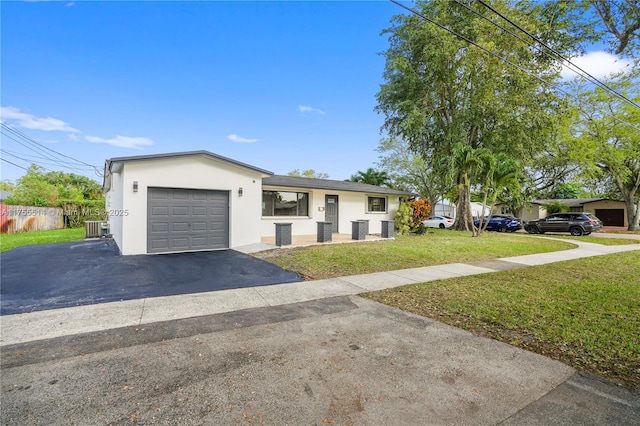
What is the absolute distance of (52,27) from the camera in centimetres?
1310

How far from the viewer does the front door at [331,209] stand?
15.8m

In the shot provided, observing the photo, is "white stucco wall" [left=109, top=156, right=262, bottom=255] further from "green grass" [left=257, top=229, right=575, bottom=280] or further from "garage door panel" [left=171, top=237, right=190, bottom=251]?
"green grass" [left=257, top=229, right=575, bottom=280]

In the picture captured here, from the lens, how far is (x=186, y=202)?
10148mm

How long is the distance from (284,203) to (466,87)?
561 inches

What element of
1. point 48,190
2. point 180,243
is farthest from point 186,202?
point 48,190

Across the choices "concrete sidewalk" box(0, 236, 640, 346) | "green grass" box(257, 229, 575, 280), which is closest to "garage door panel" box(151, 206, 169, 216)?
"green grass" box(257, 229, 575, 280)

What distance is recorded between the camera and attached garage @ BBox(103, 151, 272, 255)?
9.25m

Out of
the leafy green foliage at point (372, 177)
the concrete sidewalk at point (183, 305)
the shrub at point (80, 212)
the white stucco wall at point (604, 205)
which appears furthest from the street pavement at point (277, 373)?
the white stucco wall at point (604, 205)

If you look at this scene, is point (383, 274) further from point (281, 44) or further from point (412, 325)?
point (281, 44)

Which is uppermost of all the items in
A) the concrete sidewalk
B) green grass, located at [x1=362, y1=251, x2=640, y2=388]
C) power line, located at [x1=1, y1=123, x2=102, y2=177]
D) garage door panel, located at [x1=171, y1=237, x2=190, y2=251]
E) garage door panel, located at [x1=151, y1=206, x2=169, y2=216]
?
power line, located at [x1=1, y1=123, x2=102, y2=177]

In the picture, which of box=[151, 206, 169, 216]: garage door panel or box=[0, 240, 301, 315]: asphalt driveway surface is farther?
box=[151, 206, 169, 216]: garage door panel

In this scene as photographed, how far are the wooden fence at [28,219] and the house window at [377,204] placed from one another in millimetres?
19539

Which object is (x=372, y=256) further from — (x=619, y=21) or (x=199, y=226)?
(x=619, y=21)

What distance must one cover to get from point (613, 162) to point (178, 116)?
32490mm
